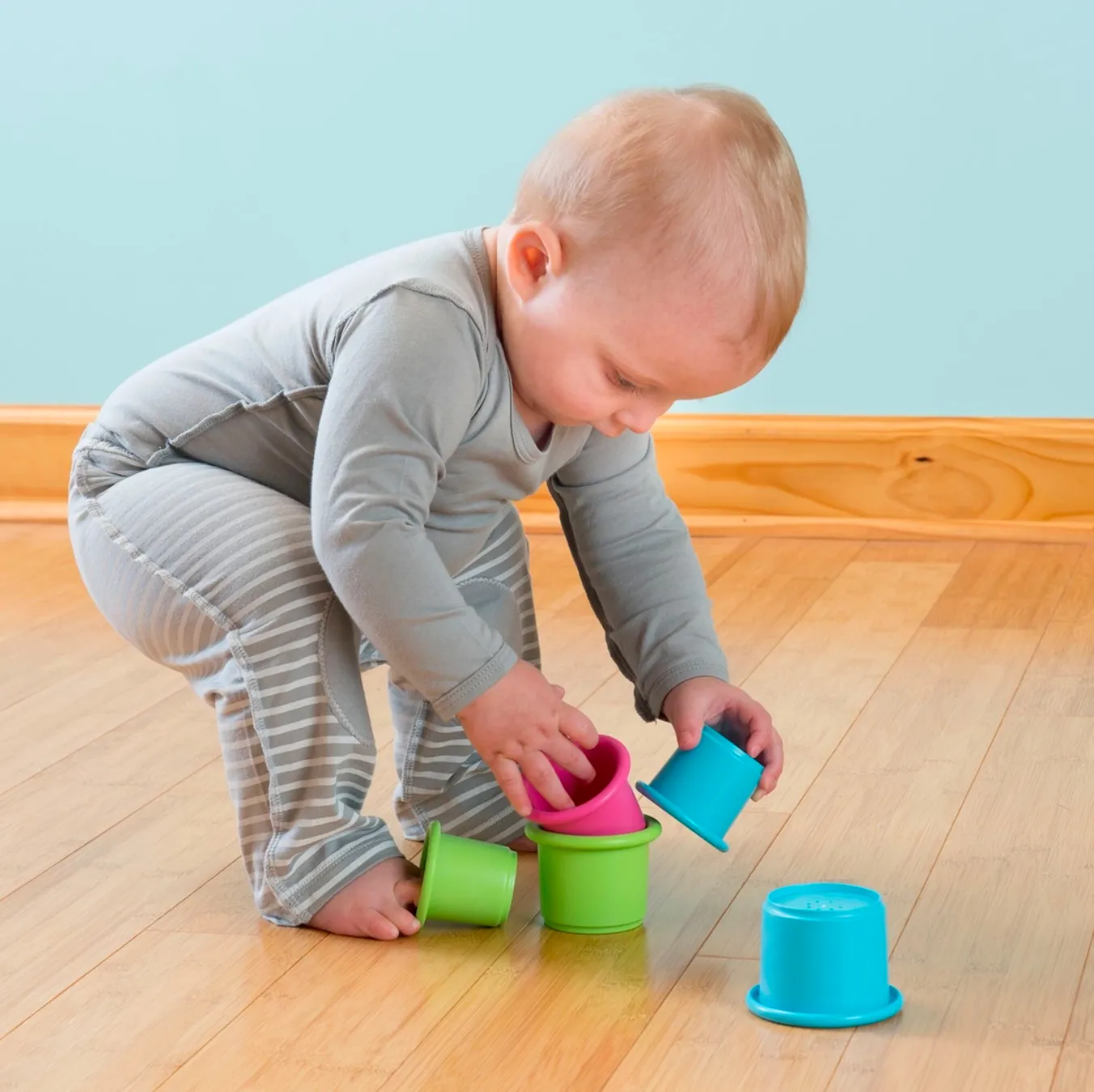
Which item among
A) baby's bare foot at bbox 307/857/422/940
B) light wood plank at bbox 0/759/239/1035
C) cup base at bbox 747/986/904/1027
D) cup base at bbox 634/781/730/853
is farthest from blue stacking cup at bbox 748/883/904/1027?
light wood plank at bbox 0/759/239/1035

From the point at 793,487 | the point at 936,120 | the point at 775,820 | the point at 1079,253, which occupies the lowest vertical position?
the point at 793,487

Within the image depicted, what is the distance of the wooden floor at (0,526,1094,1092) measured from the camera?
82 cm

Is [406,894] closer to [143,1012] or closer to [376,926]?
[376,926]

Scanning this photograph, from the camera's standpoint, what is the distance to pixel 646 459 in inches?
46.3

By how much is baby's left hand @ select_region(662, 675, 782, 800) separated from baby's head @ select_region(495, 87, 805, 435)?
0.19 metres

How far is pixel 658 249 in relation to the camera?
0.91m

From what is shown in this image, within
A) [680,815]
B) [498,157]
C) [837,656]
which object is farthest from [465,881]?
[498,157]

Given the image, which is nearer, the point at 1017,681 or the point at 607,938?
the point at 607,938

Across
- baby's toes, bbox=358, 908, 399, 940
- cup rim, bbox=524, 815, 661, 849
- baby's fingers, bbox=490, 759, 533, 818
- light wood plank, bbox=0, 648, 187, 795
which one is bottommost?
light wood plank, bbox=0, 648, 187, 795

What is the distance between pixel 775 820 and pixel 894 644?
1.44 ft

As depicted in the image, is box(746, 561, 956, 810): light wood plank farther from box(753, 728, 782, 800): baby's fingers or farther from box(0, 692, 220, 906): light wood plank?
box(0, 692, 220, 906): light wood plank

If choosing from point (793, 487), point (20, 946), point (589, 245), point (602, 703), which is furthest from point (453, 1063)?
point (793, 487)

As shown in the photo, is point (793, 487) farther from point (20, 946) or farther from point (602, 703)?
point (20, 946)

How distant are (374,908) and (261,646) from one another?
0.16 meters
